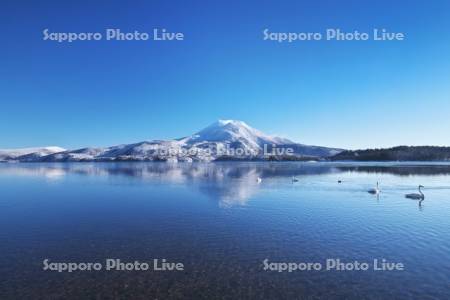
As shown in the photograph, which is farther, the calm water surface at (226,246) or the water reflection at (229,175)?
the water reflection at (229,175)

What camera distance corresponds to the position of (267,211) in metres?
33.7

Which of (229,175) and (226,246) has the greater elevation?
(229,175)

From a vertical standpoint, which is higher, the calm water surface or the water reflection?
the water reflection

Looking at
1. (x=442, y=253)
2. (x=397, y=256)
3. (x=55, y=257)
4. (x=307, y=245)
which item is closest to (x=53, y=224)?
(x=55, y=257)

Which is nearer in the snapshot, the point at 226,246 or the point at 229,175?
the point at 226,246

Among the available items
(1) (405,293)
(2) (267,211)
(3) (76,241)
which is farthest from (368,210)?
(3) (76,241)

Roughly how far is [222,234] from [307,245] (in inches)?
249

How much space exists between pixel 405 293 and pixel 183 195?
3529cm

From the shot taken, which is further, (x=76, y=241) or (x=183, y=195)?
(x=183, y=195)

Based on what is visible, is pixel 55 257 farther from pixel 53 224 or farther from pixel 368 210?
pixel 368 210

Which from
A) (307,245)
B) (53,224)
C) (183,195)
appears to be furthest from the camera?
(183,195)

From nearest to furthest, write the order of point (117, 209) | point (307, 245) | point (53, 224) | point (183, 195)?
point (307, 245), point (53, 224), point (117, 209), point (183, 195)

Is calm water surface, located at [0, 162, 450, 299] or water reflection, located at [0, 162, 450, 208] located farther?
water reflection, located at [0, 162, 450, 208]

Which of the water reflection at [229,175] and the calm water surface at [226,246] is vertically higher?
the water reflection at [229,175]
